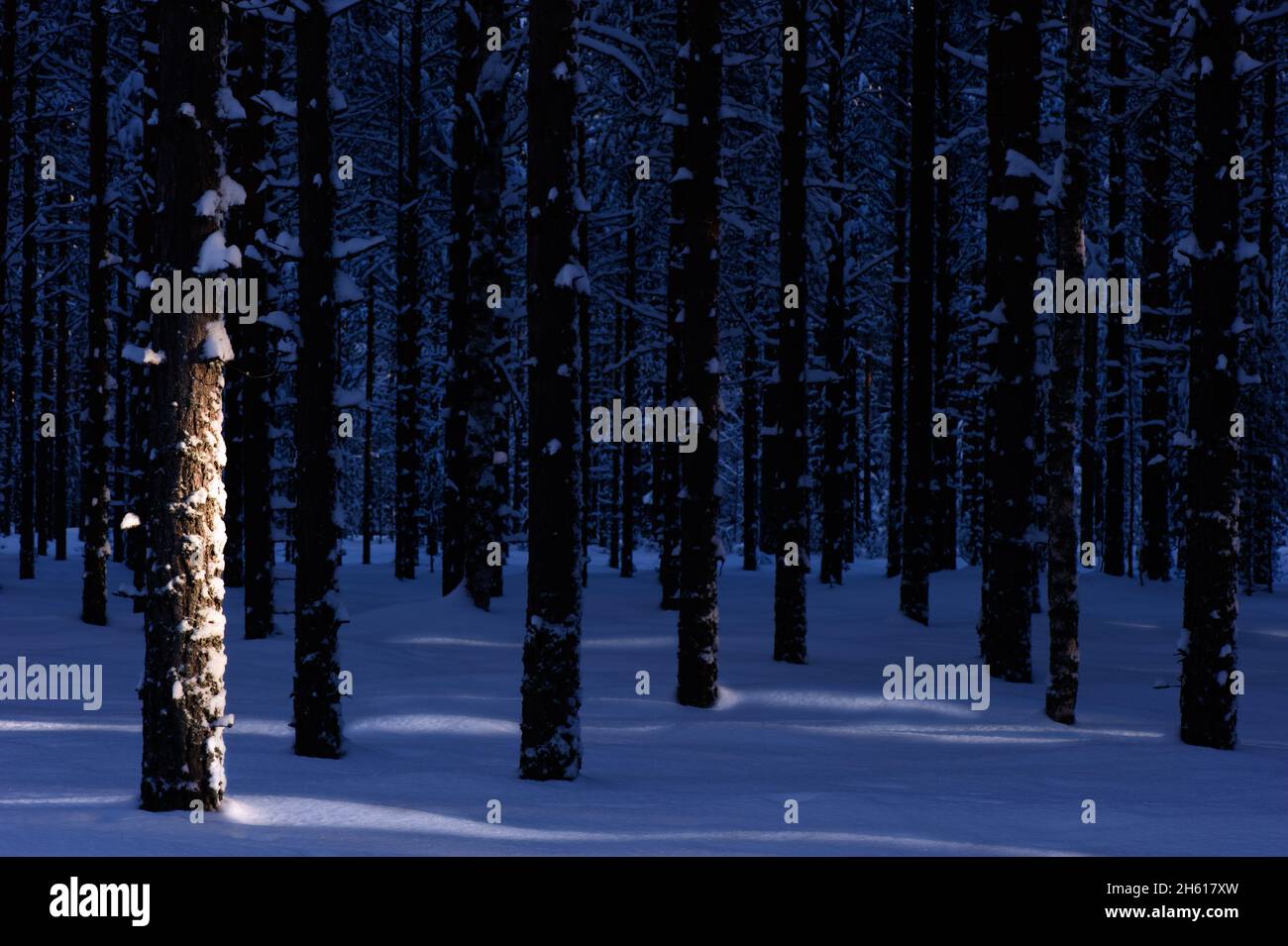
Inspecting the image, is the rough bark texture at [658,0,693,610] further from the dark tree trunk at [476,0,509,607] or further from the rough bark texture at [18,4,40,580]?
the rough bark texture at [18,4,40,580]

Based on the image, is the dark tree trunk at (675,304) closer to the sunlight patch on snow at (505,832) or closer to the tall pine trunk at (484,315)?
the tall pine trunk at (484,315)

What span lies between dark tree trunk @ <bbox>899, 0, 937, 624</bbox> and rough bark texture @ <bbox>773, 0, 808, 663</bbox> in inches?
132

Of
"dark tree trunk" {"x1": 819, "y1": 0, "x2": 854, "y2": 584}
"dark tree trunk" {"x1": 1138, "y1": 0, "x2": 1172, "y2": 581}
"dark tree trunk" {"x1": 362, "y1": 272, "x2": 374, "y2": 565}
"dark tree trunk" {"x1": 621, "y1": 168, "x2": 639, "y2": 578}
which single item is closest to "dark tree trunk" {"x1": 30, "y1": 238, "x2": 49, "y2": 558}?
"dark tree trunk" {"x1": 362, "y1": 272, "x2": 374, "y2": 565}

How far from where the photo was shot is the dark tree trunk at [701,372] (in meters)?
11.8

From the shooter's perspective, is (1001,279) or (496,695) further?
(1001,279)

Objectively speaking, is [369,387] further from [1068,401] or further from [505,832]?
[505,832]

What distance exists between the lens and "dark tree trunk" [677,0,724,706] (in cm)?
1176

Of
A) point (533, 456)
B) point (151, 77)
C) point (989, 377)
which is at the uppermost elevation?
point (151, 77)

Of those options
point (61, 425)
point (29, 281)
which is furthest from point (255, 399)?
→ point (61, 425)
